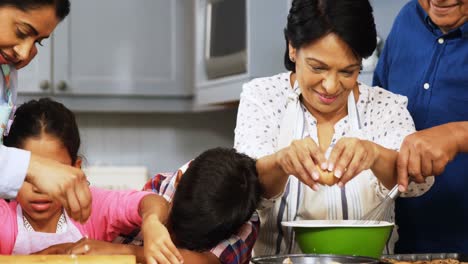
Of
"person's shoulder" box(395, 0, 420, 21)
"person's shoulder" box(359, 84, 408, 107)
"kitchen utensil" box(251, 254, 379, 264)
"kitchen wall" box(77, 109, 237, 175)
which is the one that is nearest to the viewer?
"kitchen utensil" box(251, 254, 379, 264)

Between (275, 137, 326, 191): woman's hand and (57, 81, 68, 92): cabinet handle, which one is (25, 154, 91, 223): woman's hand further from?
(57, 81, 68, 92): cabinet handle

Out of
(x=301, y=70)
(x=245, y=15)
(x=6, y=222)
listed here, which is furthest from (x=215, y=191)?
(x=245, y=15)

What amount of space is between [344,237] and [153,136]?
2.70 m

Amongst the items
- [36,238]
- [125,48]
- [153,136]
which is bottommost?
[153,136]

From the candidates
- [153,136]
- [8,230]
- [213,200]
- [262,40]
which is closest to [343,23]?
[213,200]

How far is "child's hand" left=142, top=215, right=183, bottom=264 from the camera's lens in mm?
1306

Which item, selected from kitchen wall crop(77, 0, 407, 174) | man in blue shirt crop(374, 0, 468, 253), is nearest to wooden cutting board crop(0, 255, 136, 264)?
man in blue shirt crop(374, 0, 468, 253)

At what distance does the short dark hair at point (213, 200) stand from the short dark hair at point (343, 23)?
0.29 meters

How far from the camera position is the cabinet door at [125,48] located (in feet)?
11.4

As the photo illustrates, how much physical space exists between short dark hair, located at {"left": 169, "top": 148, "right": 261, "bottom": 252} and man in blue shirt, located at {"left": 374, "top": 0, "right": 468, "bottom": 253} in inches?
19.8

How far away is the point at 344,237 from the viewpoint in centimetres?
132

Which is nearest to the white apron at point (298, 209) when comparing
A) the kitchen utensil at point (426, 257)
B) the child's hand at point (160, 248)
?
the kitchen utensil at point (426, 257)

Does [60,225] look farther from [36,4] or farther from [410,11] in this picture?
[410,11]

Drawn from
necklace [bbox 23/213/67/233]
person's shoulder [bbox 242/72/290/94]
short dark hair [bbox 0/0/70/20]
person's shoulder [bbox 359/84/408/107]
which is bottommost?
necklace [bbox 23/213/67/233]
